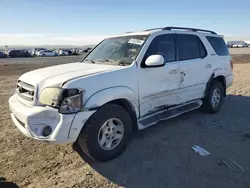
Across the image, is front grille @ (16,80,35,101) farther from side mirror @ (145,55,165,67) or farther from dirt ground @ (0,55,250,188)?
side mirror @ (145,55,165,67)

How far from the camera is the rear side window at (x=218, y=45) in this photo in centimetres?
603

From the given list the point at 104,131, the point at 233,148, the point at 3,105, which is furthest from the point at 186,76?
the point at 3,105

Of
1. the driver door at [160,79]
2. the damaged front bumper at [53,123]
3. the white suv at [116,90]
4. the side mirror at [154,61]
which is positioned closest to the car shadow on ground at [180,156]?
the white suv at [116,90]

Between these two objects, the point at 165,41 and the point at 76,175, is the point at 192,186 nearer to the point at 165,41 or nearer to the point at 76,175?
the point at 76,175

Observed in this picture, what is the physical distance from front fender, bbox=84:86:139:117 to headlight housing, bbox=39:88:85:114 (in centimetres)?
12

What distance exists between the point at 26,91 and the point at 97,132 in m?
1.25

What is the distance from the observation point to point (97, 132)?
3.45 metres

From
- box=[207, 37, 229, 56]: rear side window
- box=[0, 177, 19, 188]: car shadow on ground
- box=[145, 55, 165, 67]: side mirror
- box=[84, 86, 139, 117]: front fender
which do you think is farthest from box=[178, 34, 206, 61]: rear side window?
box=[0, 177, 19, 188]: car shadow on ground

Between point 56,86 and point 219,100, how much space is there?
14.0 feet

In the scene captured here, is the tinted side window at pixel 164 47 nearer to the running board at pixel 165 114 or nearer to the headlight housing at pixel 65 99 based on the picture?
the running board at pixel 165 114

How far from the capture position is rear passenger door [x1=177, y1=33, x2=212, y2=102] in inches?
196

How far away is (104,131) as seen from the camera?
3.62 metres

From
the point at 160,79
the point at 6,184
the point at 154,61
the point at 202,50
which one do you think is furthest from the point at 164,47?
the point at 6,184

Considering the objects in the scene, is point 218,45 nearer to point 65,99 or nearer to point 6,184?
point 65,99
